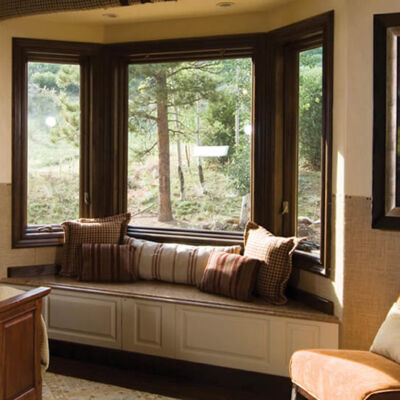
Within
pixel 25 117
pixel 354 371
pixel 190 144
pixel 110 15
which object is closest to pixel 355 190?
pixel 354 371

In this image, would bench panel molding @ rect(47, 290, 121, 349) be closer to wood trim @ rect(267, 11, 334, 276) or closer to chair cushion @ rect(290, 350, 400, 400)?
wood trim @ rect(267, 11, 334, 276)

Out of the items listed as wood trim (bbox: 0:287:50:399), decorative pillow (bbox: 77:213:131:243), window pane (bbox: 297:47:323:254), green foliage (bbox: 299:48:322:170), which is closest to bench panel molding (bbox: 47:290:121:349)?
decorative pillow (bbox: 77:213:131:243)

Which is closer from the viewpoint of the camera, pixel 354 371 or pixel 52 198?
pixel 354 371

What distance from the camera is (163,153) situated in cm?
429

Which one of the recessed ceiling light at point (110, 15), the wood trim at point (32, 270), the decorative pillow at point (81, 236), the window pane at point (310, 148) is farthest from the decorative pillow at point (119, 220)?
the recessed ceiling light at point (110, 15)

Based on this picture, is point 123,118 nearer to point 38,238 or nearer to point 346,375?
point 38,238

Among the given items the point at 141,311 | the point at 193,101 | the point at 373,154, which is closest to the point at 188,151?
the point at 193,101

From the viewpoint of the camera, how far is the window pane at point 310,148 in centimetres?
359

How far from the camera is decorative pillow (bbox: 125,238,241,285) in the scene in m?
3.87

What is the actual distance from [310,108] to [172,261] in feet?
4.90

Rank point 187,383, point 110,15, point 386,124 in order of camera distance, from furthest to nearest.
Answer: point 110,15 → point 187,383 → point 386,124

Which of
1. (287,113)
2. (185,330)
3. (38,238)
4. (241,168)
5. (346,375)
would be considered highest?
(287,113)

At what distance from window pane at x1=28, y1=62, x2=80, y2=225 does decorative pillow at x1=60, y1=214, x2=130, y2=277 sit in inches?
11.5

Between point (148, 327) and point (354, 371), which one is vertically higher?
point (354, 371)
